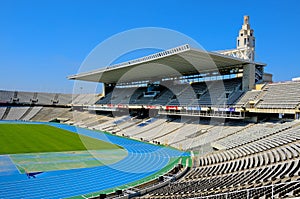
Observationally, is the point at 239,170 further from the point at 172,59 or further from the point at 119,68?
the point at 119,68

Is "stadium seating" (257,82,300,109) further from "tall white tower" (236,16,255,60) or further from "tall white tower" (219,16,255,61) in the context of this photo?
"tall white tower" (236,16,255,60)

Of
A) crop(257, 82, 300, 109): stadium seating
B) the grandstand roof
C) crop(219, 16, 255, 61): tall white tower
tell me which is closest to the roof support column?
the grandstand roof

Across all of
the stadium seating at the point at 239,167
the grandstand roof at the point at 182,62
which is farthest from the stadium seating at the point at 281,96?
the grandstand roof at the point at 182,62

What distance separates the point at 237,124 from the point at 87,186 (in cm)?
1651

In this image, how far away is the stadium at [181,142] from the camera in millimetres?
12352

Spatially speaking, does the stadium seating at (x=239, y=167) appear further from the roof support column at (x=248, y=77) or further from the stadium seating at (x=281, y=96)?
the roof support column at (x=248, y=77)

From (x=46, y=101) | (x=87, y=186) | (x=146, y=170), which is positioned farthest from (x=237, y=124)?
(x=46, y=101)

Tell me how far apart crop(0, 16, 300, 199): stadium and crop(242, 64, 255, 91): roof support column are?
0.35 feet

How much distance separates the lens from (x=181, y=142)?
87.9 feet

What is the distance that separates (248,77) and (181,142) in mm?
10085

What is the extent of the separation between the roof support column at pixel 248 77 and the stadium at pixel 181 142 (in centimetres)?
11

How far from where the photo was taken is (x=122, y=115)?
1831 inches

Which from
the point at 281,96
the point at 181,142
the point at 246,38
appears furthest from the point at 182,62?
the point at 246,38

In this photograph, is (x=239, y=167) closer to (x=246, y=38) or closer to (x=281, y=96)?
(x=281, y=96)
